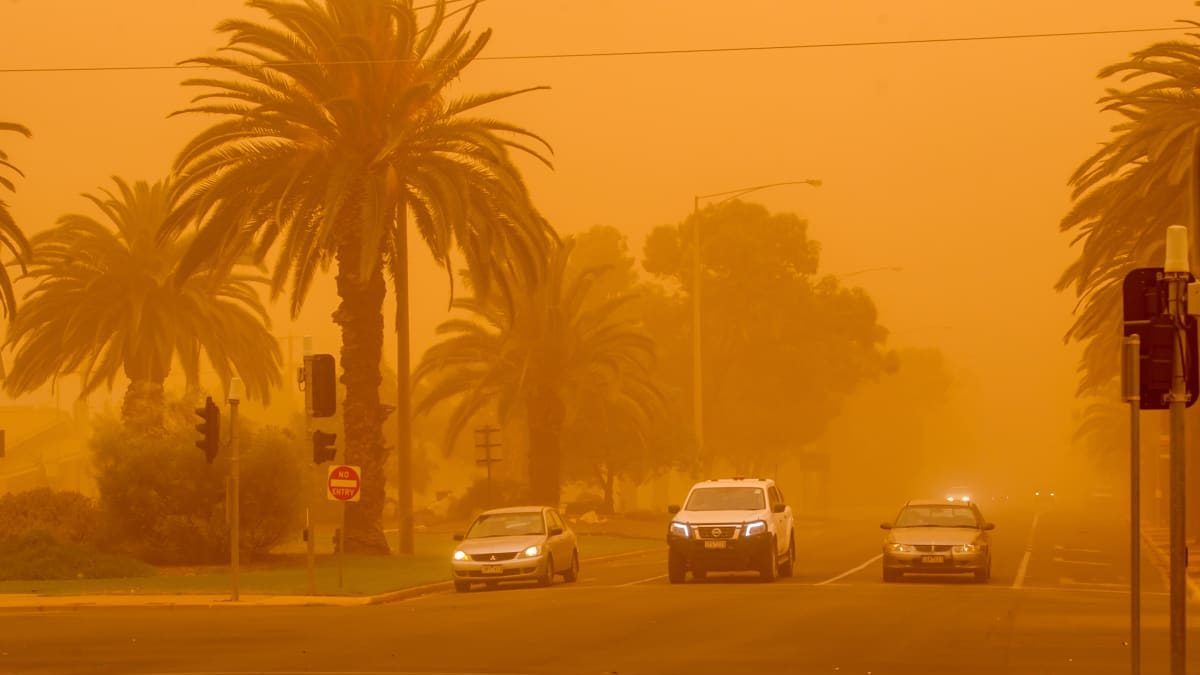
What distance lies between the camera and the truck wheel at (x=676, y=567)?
3372cm

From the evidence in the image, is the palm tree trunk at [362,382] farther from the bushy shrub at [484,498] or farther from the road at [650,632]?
the bushy shrub at [484,498]

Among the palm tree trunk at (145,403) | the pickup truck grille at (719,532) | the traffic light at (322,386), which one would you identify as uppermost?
the traffic light at (322,386)

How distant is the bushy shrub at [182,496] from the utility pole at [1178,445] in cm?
3098

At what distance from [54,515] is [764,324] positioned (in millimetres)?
57675

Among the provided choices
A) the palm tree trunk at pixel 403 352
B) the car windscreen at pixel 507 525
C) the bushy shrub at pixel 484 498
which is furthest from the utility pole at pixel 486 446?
the bushy shrub at pixel 484 498

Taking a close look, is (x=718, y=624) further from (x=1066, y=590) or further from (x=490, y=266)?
(x=490, y=266)

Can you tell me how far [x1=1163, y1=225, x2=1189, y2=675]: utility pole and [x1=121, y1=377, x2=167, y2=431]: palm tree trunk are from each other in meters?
37.4

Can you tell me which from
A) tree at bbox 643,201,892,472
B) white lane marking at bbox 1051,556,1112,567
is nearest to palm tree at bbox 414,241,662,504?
white lane marking at bbox 1051,556,1112,567

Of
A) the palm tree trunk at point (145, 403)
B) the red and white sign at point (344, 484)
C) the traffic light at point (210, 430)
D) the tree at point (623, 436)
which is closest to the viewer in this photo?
the traffic light at point (210, 430)

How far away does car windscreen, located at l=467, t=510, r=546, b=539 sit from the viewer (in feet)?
114

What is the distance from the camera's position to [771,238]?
3814 inches

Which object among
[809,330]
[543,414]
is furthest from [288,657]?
[809,330]

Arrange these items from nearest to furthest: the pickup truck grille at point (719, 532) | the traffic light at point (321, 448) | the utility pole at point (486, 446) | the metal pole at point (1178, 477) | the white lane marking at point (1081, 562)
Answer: the metal pole at point (1178, 477)
the traffic light at point (321, 448)
the pickup truck grille at point (719, 532)
the white lane marking at point (1081, 562)
the utility pole at point (486, 446)

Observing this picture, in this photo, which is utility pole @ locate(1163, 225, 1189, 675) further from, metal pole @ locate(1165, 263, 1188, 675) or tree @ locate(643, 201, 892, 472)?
tree @ locate(643, 201, 892, 472)
